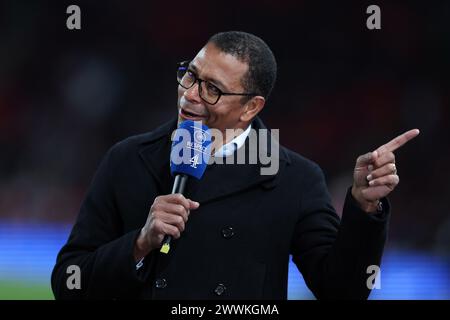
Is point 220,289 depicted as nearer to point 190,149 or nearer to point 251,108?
point 190,149

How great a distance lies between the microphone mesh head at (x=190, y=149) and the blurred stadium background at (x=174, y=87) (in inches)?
147

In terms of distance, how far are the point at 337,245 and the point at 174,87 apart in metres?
4.35

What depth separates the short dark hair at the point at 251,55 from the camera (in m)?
2.36

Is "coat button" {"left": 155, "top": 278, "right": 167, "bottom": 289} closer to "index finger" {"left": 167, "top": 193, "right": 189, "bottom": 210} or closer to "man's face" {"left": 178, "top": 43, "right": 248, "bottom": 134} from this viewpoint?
"index finger" {"left": 167, "top": 193, "right": 189, "bottom": 210}

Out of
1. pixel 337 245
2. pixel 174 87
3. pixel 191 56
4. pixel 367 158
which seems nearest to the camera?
pixel 367 158

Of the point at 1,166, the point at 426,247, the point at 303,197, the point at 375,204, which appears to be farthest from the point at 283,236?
the point at 1,166

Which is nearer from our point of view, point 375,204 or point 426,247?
point 375,204

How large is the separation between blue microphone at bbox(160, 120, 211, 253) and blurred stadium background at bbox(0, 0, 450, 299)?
3745mm

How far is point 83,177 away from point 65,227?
413mm

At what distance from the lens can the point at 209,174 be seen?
7.69ft

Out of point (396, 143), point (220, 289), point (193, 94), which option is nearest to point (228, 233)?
point (220, 289)

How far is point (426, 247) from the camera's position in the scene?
5672mm

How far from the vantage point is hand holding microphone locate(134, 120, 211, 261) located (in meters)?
1.91
